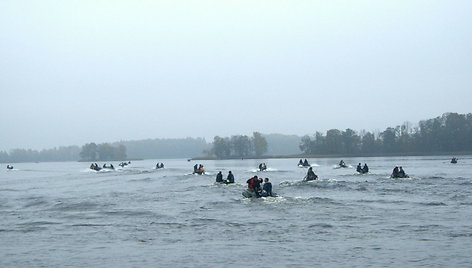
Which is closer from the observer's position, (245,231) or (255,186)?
(245,231)

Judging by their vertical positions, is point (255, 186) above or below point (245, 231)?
above

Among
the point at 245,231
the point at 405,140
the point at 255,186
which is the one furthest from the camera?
the point at 405,140

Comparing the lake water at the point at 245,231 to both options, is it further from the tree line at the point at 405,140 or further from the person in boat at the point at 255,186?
the tree line at the point at 405,140

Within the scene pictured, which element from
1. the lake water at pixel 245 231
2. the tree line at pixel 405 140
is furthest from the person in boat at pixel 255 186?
the tree line at pixel 405 140

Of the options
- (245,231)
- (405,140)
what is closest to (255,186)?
(245,231)

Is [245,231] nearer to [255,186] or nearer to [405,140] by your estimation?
[255,186]

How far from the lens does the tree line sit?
5792 inches

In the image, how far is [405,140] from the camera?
162375 millimetres

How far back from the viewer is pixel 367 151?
17062 centimetres

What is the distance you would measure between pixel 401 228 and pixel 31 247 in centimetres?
1374

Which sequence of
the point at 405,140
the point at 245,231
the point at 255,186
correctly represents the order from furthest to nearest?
the point at 405,140
the point at 255,186
the point at 245,231

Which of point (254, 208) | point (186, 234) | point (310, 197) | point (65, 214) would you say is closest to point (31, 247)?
point (186, 234)

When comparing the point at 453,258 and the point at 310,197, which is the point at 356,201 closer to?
the point at 310,197

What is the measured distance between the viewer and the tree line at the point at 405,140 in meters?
147
